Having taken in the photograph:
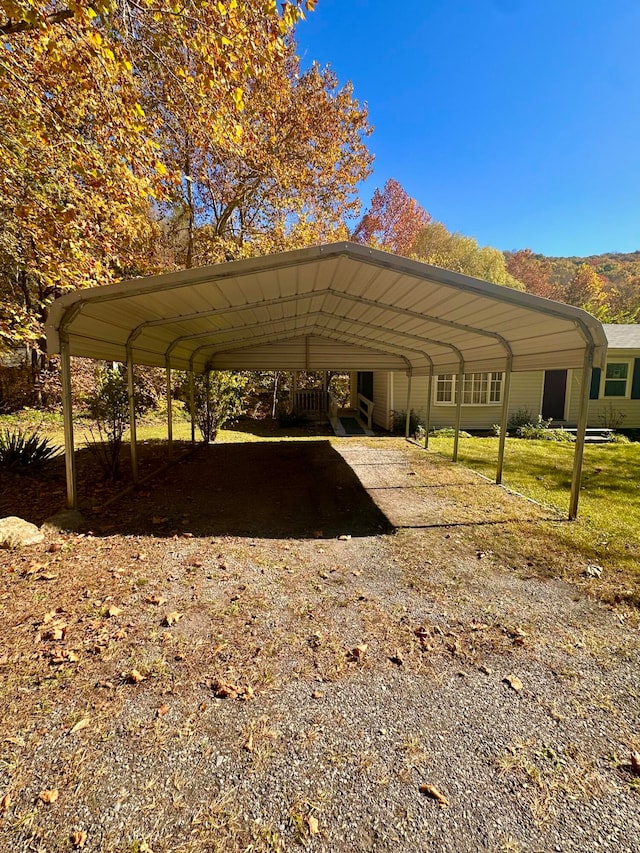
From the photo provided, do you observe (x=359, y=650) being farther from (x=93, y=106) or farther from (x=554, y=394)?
(x=554, y=394)

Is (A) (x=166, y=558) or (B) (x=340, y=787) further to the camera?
(A) (x=166, y=558)

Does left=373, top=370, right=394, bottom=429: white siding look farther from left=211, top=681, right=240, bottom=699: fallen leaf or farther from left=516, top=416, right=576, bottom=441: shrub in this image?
left=211, top=681, right=240, bottom=699: fallen leaf

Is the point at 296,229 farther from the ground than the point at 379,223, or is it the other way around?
the point at 379,223

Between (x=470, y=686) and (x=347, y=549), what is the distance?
2026 mm

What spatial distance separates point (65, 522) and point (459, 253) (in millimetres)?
28789

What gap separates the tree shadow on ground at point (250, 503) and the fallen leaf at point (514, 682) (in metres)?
2.36

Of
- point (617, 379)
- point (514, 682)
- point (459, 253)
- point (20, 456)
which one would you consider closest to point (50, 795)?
point (514, 682)

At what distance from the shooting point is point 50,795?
155 centimetres

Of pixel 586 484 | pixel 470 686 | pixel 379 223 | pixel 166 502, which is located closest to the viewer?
pixel 470 686

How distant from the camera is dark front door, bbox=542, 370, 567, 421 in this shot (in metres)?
14.9

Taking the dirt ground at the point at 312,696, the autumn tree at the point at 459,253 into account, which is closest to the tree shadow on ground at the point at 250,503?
the dirt ground at the point at 312,696

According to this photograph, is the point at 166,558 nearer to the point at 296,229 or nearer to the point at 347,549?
the point at 347,549

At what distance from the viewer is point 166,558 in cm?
379

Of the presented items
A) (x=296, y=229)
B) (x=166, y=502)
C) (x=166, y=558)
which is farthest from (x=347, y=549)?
(x=296, y=229)
